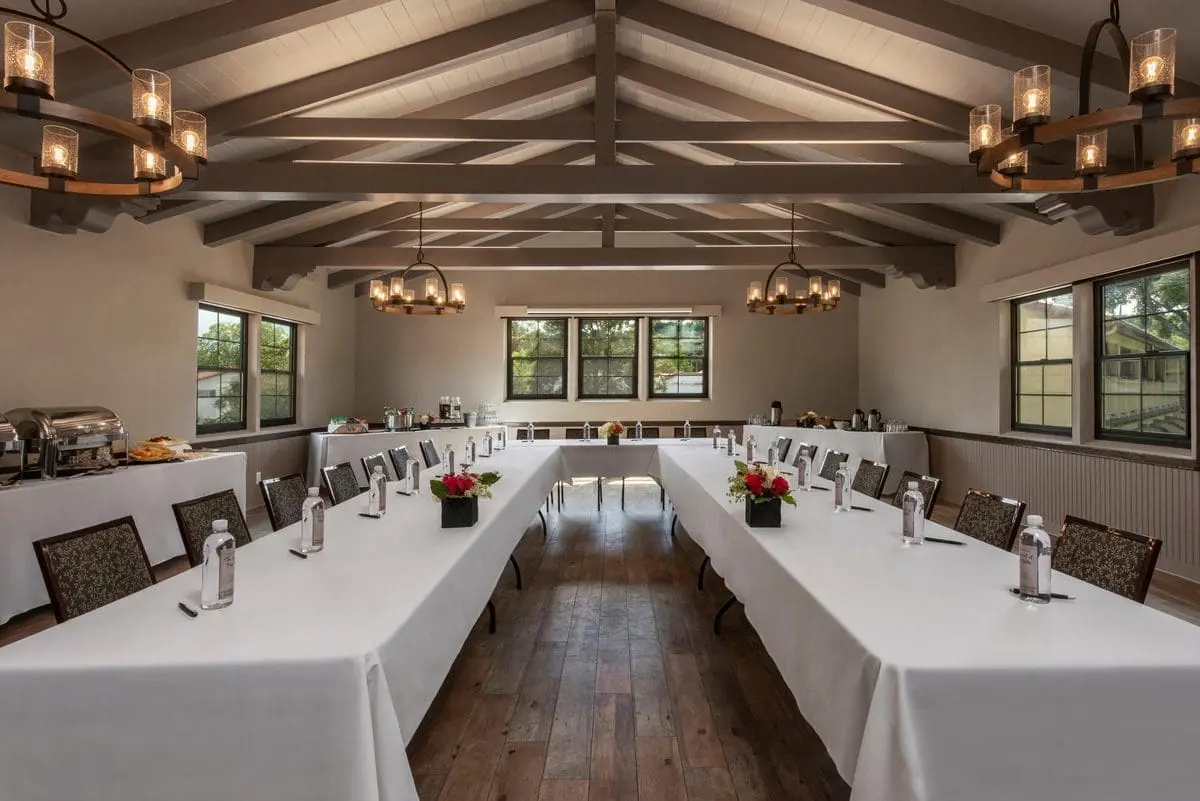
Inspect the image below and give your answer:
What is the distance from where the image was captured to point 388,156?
6.01 metres

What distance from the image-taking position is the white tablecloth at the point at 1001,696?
4.73ft

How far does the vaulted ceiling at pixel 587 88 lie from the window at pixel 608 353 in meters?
3.86

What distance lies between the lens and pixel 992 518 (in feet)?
9.54

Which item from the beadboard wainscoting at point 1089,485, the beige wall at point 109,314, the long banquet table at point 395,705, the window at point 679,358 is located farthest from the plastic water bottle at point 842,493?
the window at point 679,358

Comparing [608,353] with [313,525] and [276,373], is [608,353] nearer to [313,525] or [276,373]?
[276,373]

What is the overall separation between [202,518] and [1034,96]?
3451 mm

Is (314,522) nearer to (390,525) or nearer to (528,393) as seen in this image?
(390,525)

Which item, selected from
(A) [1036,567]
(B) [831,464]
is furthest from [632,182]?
(A) [1036,567]

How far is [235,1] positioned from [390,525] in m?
2.93

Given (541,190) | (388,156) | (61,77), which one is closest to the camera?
(61,77)

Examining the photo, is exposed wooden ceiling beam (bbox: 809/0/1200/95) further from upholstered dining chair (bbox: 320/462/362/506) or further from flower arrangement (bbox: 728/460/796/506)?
upholstered dining chair (bbox: 320/462/362/506)

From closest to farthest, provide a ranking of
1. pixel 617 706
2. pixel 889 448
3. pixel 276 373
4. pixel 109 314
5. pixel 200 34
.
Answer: pixel 617 706, pixel 200 34, pixel 109 314, pixel 889 448, pixel 276 373

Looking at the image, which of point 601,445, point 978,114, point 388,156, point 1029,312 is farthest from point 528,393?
point 978,114

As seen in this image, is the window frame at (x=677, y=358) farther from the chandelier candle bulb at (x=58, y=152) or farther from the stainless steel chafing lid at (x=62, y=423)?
the chandelier candle bulb at (x=58, y=152)
